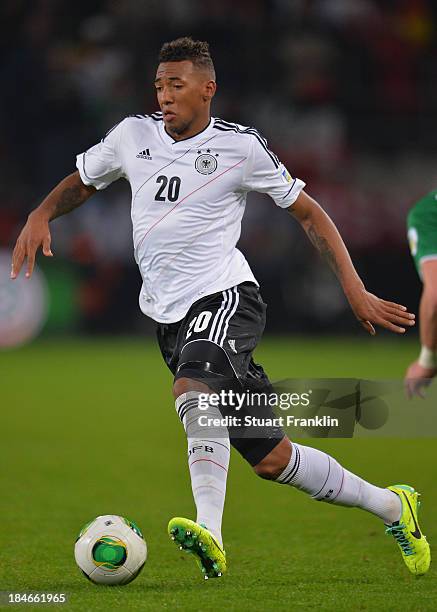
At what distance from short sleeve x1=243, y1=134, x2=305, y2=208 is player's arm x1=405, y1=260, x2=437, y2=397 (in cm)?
146

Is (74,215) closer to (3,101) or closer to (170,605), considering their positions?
(3,101)

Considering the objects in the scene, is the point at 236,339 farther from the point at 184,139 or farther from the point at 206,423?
the point at 184,139

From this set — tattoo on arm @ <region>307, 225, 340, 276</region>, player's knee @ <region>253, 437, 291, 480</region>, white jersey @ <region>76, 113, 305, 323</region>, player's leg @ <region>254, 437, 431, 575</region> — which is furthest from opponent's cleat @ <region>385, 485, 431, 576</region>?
white jersey @ <region>76, 113, 305, 323</region>

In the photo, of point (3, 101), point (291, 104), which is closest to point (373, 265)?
point (291, 104)

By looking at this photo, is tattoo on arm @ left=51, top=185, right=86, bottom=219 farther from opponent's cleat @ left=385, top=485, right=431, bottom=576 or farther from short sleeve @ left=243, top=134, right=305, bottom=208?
opponent's cleat @ left=385, top=485, right=431, bottom=576

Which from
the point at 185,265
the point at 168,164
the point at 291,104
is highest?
the point at 168,164

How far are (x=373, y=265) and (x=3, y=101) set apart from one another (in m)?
5.77

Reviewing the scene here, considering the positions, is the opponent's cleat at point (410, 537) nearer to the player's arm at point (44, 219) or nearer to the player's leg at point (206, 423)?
the player's leg at point (206, 423)

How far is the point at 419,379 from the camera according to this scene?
6211 millimetres

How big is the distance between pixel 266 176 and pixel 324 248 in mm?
386

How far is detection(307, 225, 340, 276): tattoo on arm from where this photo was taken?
15.6 feet

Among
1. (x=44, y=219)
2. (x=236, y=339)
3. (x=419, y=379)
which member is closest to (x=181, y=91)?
(x=44, y=219)

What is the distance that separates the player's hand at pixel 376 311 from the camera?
4547mm

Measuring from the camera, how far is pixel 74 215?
1622cm
